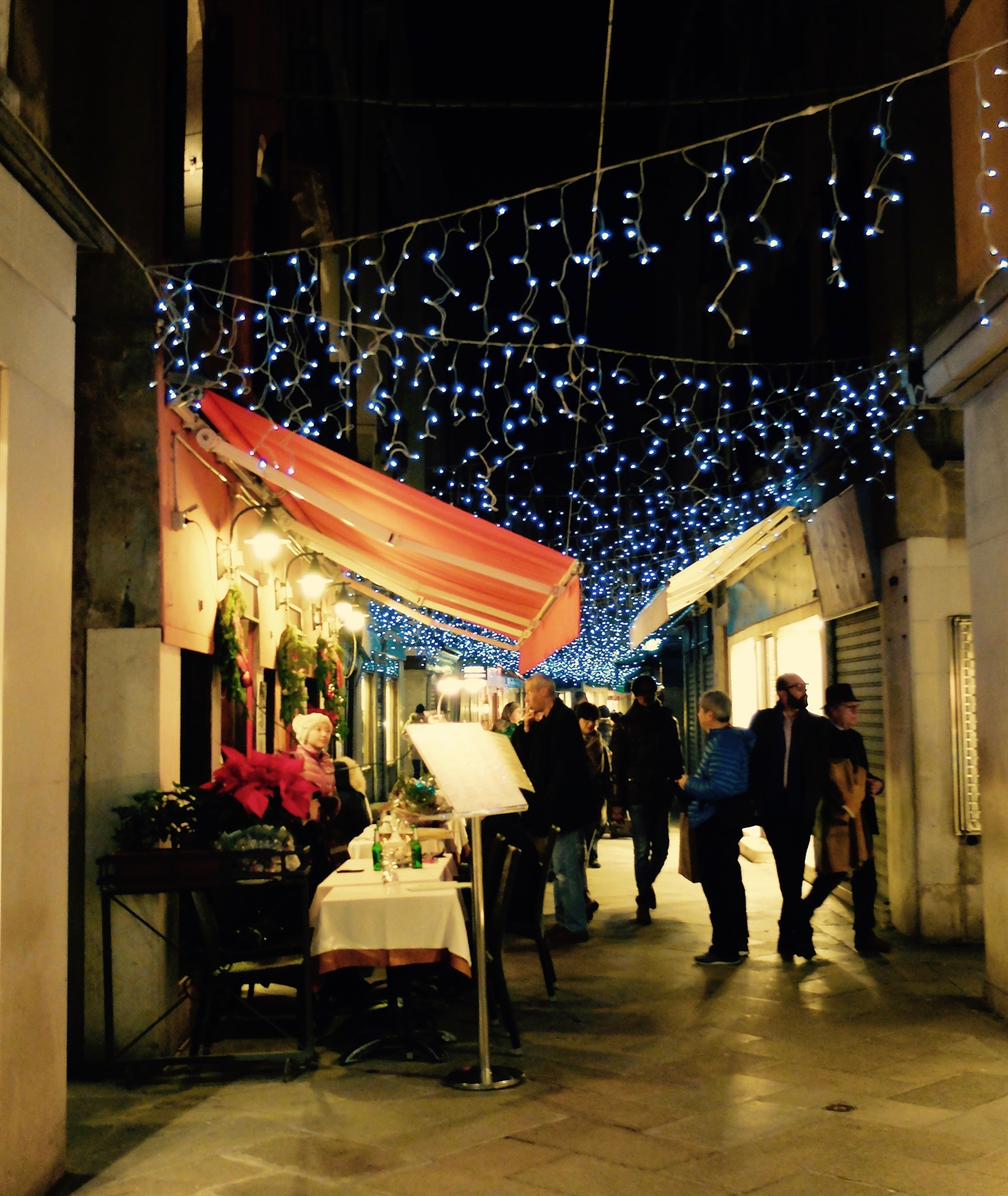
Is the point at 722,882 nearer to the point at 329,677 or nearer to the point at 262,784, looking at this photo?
the point at 262,784

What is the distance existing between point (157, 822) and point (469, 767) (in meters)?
1.64

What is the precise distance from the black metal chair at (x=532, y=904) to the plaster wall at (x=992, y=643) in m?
2.60

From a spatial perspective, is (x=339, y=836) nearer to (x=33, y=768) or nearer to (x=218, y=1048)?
(x=218, y=1048)

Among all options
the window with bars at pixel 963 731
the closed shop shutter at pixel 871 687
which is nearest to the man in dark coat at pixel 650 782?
the closed shop shutter at pixel 871 687

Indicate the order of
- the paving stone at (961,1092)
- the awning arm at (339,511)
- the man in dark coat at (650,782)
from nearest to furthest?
the paving stone at (961,1092)
the awning arm at (339,511)
the man in dark coat at (650,782)

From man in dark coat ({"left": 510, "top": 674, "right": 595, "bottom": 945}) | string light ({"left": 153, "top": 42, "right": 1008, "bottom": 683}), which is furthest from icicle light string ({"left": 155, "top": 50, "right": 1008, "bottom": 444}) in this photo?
man in dark coat ({"left": 510, "top": 674, "right": 595, "bottom": 945})

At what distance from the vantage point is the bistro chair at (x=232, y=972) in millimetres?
5703

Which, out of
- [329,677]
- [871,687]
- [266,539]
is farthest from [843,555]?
[329,677]

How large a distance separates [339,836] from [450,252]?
854 inches

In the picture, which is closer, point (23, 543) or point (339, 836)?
point (23, 543)

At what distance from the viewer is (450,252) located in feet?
89.8

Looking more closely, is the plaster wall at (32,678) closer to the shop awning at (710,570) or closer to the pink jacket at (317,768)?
the pink jacket at (317,768)

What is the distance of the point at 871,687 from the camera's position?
1003 centimetres

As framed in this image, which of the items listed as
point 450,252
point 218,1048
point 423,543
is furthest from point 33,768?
point 450,252
